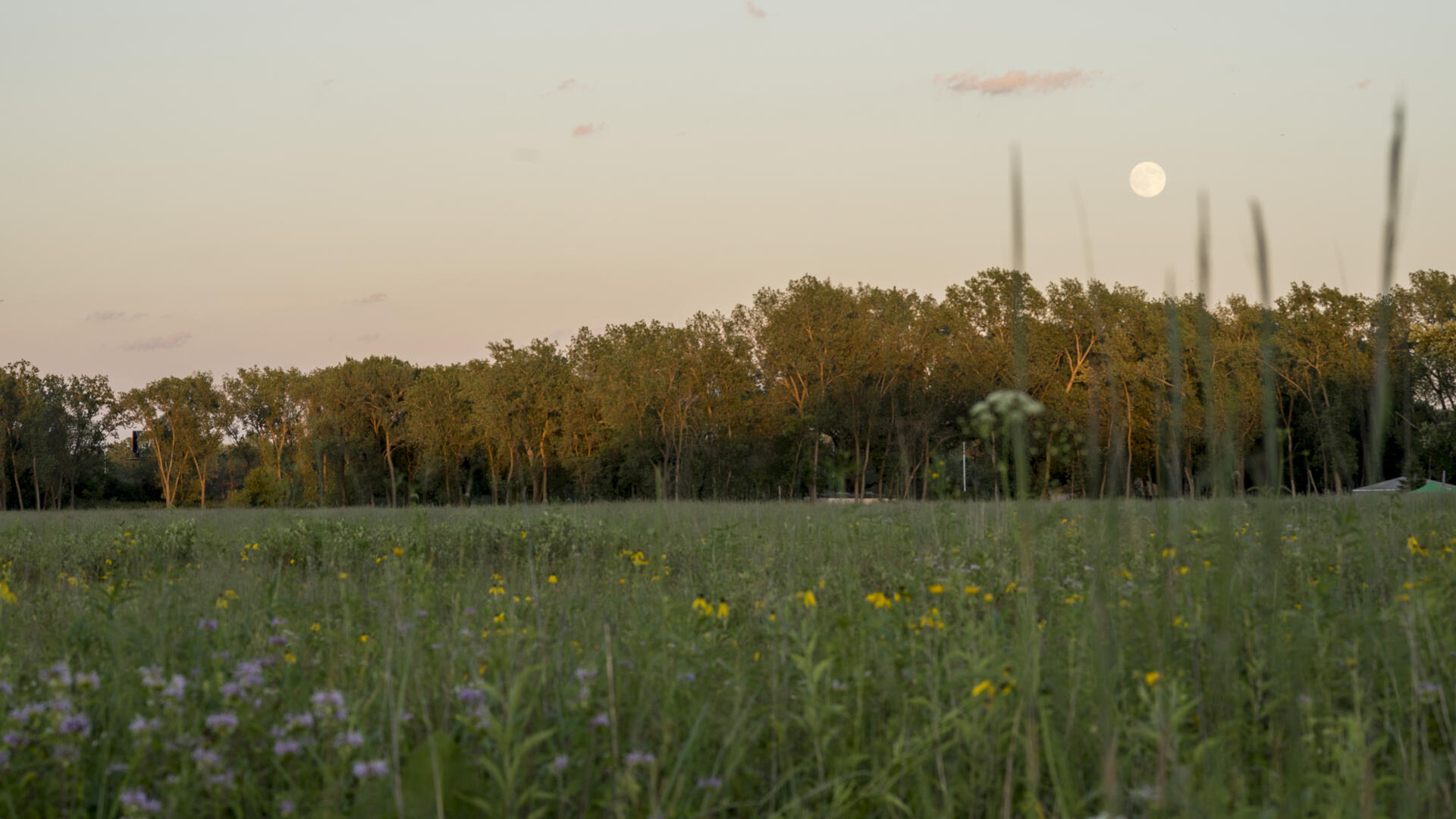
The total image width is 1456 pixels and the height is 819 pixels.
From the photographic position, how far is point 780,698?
2898 mm

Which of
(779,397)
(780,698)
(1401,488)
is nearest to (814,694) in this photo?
(780,698)

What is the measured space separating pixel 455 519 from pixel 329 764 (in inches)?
389

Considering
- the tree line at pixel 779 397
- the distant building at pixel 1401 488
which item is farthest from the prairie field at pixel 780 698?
the tree line at pixel 779 397

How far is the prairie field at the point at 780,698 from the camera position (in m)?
2.28

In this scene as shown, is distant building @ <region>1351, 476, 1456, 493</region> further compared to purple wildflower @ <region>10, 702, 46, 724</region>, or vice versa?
distant building @ <region>1351, 476, 1456, 493</region>

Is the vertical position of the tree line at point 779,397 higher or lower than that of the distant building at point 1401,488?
higher

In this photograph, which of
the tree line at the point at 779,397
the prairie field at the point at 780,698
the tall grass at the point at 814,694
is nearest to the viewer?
the tall grass at the point at 814,694

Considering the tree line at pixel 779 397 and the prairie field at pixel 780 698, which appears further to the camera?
the tree line at pixel 779 397

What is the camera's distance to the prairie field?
2279 millimetres

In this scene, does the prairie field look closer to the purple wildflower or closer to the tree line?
the purple wildflower

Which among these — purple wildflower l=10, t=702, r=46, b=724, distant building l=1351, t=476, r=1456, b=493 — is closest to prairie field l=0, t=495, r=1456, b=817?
purple wildflower l=10, t=702, r=46, b=724

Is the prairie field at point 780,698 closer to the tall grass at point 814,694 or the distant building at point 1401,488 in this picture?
the tall grass at point 814,694

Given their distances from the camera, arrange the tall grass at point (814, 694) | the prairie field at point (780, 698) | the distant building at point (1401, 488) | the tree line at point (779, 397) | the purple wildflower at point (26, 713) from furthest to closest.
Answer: the tree line at point (779, 397) → the distant building at point (1401, 488) → the purple wildflower at point (26, 713) → the prairie field at point (780, 698) → the tall grass at point (814, 694)

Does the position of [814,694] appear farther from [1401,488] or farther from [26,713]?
[1401,488]
